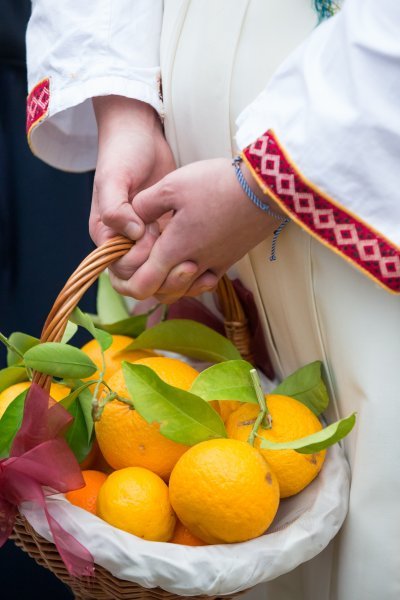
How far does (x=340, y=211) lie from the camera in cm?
63

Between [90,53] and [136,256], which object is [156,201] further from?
[90,53]

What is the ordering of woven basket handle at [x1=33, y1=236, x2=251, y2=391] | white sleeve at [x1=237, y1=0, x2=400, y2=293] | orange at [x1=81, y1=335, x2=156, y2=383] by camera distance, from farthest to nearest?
orange at [x1=81, y1=335, x2=156, y2=383]
woven basket handle at [x1=33, y1=236, x2=251, y2=391]
white sleeve at [x1=237, y1=0, x2=400, y2=293]

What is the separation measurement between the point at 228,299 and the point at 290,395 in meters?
0.17

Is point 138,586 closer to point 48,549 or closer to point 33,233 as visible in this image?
point 48,549

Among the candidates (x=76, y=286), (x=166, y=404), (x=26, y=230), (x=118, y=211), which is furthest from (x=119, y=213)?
(x=26, y=230)

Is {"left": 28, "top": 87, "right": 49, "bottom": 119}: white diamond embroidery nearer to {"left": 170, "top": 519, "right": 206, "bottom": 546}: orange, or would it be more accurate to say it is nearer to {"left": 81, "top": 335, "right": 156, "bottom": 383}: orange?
{"left": 81, "top": 335, "right": 156, "bottom": 383}: orange

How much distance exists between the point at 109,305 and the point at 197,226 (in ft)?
1.06

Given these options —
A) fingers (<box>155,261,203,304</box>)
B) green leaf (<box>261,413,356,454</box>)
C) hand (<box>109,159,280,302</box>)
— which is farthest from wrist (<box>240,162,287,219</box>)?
green leaf (<box>261,413,356,454</box>)

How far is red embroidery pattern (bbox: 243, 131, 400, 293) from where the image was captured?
2.05 ft

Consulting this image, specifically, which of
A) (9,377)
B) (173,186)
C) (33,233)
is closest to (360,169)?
(173,186)

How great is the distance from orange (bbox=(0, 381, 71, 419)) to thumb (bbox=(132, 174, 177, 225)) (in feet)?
0.67

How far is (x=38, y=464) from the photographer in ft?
2.18

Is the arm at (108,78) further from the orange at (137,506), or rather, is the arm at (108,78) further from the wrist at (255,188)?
the orange at (137,506)

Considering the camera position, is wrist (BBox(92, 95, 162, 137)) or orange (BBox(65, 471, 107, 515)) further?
wrist (BBox(92, 95, 162, 137))
